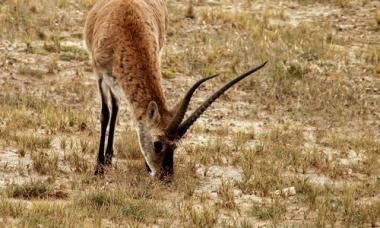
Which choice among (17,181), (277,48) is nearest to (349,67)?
(277,48)

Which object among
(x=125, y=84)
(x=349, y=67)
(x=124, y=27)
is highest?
(x=124, y=27)

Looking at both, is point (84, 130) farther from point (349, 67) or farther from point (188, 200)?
point (349, 67)

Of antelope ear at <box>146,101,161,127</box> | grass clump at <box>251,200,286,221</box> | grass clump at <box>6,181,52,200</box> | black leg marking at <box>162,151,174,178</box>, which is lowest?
grass clump at <box>251,200,286,221</box>

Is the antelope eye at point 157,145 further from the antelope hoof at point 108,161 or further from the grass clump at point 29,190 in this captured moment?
the grass clump at point 29,190

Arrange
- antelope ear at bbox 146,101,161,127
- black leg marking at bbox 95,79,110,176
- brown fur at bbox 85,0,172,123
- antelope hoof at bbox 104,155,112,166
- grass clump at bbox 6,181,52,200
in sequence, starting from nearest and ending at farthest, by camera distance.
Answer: grass clump at bbox 6,181,52,200 < antelope ear at bbox 146,101,161,127 < brown fur at bbox 85,0,172,123 < black leg marking at bbox 95,79,110,176 < antelope hoof at bbox 104,155,112,166

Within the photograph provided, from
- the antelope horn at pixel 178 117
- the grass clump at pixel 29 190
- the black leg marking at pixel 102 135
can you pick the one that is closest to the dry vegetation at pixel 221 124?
the grass clump at pixel 29 190

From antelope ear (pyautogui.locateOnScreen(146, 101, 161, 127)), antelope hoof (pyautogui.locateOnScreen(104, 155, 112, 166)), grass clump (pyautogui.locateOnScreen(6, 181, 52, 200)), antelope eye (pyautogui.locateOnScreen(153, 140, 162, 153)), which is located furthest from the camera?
antelope hoof (pyautogui.locateOnScreen(104, 155, 112, 166))

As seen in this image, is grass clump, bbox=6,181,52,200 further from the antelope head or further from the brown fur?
the brown fur

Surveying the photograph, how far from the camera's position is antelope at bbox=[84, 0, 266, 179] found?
931 cm

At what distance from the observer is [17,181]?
9.74m

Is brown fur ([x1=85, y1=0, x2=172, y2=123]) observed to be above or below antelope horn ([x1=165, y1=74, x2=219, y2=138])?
above

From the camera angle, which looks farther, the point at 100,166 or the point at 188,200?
the point at 100,166

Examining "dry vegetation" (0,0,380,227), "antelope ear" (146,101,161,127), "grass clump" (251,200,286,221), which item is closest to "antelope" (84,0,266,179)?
"antelope ear" (146,101,161,127)

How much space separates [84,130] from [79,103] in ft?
5.64
